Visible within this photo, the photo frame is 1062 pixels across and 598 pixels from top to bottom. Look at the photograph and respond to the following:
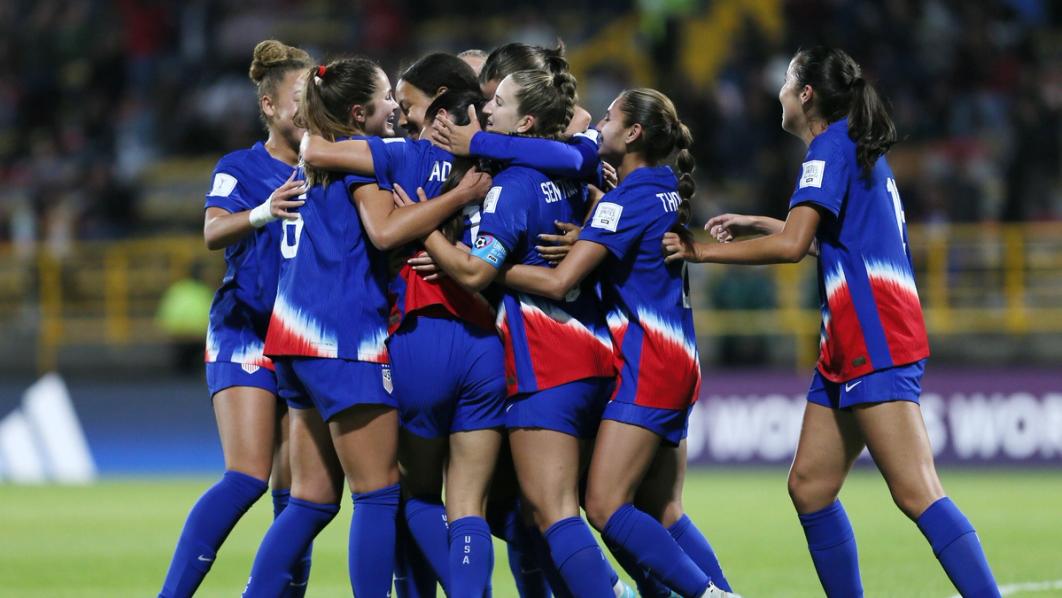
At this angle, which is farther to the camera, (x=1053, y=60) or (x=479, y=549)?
(x=1053, y=60)

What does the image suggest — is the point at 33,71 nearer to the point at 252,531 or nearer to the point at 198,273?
the point at 198,273

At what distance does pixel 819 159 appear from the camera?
575 centimetres

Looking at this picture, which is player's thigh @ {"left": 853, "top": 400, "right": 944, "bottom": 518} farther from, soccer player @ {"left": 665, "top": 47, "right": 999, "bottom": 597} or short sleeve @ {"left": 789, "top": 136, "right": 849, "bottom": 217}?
short sleeve @ {"left": 789, "top": 136, "right": 849, "bottom": 217}

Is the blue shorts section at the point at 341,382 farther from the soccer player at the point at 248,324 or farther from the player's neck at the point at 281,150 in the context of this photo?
the player's neck at the point at 281,150

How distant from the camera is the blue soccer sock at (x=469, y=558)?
18.1 ft

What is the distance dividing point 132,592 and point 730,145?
37.5 ft

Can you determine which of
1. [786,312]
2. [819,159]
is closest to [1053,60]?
[786,312]

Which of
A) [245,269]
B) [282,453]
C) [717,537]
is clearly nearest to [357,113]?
[245,269]

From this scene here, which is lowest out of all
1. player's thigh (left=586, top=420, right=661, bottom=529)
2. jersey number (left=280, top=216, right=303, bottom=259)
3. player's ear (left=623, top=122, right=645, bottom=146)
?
player's thigh (left=586, top=420, right=661, bottom=529)

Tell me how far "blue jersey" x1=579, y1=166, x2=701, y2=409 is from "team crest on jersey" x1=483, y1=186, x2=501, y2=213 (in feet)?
1.11

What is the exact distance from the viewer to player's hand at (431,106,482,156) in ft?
19.0

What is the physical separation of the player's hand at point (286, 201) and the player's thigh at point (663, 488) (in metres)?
1.69

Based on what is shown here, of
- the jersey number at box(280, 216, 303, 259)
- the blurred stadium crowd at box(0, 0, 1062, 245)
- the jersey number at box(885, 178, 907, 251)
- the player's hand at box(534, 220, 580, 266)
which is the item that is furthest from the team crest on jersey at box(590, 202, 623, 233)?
the blurred stadium crowd at box(0, 0, 1062, 245)

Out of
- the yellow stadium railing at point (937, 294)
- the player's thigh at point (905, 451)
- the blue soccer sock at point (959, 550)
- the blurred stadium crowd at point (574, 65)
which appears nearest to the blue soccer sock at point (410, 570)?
the player's thigh at point (905, 451)
